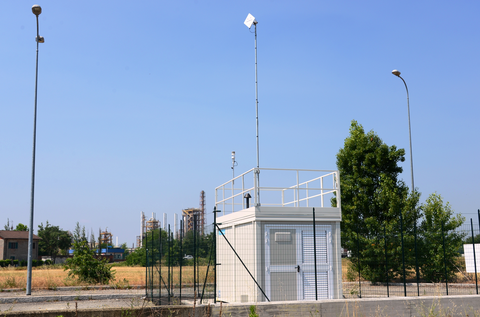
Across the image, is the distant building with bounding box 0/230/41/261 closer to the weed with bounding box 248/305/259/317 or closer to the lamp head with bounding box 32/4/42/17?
the lamp head with bounding box 32/4/42/17

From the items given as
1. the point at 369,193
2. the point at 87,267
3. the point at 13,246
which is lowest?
the point at 13,246

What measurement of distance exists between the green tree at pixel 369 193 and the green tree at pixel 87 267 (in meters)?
14.3

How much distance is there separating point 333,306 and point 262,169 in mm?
5344

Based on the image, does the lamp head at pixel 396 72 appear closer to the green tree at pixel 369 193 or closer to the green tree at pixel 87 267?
the green tree at pixel 369 193

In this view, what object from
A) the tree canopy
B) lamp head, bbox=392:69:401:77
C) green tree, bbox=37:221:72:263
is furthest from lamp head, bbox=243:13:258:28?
green tree, bbox=37:221:72:263

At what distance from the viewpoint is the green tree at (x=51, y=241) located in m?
97.5

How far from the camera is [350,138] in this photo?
92.2 feet

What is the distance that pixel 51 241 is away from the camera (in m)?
98.2

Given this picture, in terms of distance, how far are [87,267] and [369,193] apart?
56.8 ft

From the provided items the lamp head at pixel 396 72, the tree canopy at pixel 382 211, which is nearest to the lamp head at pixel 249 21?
the tree canopy at pixel 382 211

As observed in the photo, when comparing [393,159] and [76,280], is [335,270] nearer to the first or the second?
[393,159]

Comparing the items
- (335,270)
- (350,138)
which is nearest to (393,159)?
(350,138)

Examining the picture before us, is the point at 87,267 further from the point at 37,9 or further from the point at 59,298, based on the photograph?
the point at 37,9

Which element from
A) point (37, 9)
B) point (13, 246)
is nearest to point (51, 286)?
point (37, 9)
